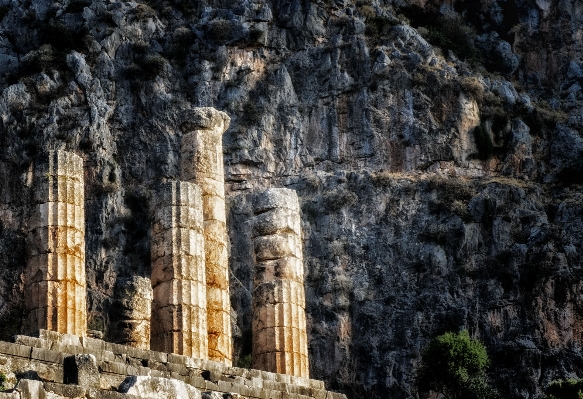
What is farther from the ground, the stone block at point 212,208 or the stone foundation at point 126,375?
the stone block at point 212,208

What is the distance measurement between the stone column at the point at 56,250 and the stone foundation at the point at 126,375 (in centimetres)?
247

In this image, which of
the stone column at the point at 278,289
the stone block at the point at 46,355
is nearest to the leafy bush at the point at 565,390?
the stone column at the point at 278,289

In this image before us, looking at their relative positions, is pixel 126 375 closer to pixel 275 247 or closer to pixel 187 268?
pixel 187 268

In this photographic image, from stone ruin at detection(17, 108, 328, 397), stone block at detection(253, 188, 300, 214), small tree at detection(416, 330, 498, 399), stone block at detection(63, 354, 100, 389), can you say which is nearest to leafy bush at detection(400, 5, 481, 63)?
small tree at detection(416, 330, 498, 399)

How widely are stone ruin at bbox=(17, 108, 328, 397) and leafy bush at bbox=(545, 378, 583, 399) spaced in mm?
8822

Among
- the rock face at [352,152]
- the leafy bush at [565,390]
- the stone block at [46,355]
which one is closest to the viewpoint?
the stone block at [46,355]

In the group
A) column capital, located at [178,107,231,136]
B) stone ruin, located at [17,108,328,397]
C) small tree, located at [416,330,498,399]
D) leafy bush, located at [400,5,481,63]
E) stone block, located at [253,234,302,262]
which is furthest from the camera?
leafy bush, located at [400,5,481,63]

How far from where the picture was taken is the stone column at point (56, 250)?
31.4 m

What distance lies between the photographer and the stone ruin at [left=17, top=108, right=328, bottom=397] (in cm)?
3180

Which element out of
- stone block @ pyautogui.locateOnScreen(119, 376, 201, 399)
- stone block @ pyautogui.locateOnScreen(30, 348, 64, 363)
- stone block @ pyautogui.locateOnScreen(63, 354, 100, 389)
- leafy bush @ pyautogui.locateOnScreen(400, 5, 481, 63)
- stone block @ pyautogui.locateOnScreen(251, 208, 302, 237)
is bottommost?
stone block @ pyautogui.locateOnScreen(119, 376, 201, 399)

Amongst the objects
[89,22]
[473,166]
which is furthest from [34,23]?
[473,166]

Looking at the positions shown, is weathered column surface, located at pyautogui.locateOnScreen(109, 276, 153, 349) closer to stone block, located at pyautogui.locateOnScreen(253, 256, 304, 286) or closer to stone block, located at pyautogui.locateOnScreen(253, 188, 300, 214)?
stone block, located at pyautogui.locateOnScreen(253, 256, 304, 286)

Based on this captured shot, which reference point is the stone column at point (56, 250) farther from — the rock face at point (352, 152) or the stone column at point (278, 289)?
the rock face at point (352, 152)

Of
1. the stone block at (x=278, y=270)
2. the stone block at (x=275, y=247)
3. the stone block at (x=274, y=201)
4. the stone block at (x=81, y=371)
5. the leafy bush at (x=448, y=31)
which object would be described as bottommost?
the stone block at (x=81, y=371)
